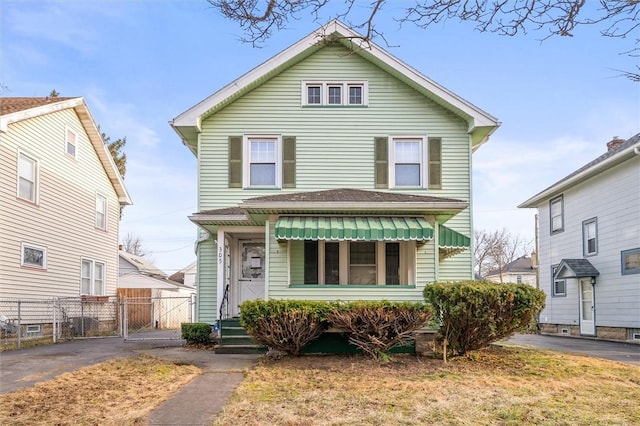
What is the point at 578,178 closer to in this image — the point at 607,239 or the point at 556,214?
the point at 607,239

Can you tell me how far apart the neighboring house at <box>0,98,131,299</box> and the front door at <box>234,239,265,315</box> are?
622 cm

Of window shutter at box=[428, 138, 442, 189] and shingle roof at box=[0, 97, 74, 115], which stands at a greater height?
shingle roof at box=[0, 97, 74, 115]

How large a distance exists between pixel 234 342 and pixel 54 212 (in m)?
8.86

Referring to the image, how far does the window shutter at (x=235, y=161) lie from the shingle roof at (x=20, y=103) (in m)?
6.10

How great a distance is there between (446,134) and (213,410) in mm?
9890

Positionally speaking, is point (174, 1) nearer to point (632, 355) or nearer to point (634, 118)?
point (634, 118)

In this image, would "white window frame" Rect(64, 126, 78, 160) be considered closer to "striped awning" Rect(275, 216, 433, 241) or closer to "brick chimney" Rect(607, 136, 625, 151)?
"striped awning" Rect(275, 216, 433, 241)

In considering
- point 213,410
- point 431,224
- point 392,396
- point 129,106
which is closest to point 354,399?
point 392,396

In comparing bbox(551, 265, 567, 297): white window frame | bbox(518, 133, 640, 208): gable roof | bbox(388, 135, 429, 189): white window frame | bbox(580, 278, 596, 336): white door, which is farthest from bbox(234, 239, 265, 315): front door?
bbox(551, 265, 567, 297): white window frame

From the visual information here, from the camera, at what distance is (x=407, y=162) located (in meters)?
14.1

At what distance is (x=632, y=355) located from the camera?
40.6 feet

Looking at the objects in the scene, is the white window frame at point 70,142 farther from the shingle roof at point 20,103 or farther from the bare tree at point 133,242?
the bare tree at point 133,242

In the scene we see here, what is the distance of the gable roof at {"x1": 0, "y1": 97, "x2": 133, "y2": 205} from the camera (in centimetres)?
1470

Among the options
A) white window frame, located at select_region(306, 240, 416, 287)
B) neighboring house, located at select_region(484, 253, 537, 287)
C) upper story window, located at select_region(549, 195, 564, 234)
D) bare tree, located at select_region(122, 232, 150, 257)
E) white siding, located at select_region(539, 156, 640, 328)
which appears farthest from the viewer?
bare tree, located at select_region(122, 232, 150, 257)
